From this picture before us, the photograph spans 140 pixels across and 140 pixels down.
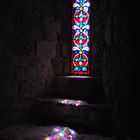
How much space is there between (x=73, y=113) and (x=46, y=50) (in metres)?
1.30

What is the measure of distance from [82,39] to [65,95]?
1131mm

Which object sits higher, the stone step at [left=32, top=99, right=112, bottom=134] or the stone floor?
the stone step at [left=32, top=99, right=112, bottom=134]

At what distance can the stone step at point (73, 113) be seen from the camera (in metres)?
2.46

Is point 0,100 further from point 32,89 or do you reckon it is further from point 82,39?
point 82,39

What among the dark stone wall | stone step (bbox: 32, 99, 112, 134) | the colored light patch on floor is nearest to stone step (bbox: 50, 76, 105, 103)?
the dark stone wall

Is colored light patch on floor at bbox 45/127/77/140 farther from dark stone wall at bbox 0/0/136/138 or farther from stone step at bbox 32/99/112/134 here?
dark stone wall at bbox 0/0/136/138

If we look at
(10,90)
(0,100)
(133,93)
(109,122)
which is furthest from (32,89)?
(133,93)

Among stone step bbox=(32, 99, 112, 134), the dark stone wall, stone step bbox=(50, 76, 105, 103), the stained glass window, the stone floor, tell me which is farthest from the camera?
the stained glass window

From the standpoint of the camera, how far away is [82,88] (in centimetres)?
309

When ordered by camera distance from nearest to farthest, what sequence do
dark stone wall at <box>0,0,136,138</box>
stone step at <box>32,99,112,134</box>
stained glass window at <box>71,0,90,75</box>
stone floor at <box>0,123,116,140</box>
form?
dark stone wall at <box>0,0,136,138</box>, stone floor at <box>0,123,116,140</box>, stone step at <box>32,99,112,134</box>, stained glass window at <box>71,0,90,75</box>

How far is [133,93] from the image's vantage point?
1390mm

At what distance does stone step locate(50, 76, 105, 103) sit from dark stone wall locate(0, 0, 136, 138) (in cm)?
19

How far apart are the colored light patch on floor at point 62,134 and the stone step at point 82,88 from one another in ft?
2.30

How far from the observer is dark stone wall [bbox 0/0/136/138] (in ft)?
6.27
